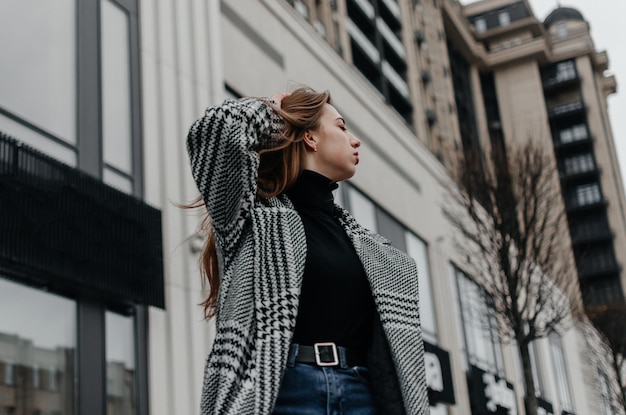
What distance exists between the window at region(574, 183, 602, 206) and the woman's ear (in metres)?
58.2

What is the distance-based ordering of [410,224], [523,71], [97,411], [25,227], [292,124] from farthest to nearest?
1. [523,71]
2. [410,224]
3. [97,411]
4. [25,227]
5. [292,124]

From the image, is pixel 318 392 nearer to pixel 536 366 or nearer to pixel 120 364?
pixel 120 364

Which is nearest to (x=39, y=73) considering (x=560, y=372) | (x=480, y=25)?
(x=560, y=372)

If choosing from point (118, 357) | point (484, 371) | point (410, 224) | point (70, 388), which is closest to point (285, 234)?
point (70, 388)

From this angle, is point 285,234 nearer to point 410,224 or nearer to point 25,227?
point 25,227

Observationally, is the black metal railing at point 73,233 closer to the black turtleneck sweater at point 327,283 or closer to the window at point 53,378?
the window at point 53,378

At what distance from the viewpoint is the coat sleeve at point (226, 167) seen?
2.67 m

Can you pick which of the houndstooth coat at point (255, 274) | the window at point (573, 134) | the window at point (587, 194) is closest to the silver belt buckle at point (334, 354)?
the houndstooth coat at point (255, 274)

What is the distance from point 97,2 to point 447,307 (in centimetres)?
1338

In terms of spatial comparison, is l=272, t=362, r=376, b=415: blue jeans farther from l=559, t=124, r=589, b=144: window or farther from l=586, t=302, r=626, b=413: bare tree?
l=559, t=124, r=589, b=144: window

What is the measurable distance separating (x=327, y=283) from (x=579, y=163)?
60605 mm

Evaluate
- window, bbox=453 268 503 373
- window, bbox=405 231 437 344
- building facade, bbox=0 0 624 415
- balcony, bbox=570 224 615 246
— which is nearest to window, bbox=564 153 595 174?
balcony, bbox=570 224 615 246

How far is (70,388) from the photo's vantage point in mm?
8469

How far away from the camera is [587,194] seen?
59.3 metres
